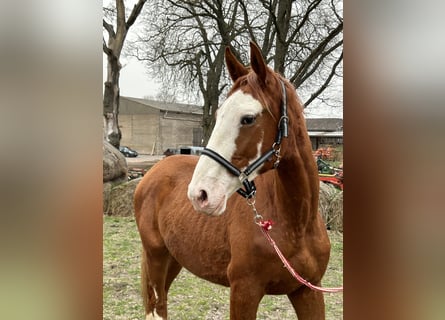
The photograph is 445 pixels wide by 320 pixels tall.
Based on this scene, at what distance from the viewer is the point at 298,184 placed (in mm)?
1400

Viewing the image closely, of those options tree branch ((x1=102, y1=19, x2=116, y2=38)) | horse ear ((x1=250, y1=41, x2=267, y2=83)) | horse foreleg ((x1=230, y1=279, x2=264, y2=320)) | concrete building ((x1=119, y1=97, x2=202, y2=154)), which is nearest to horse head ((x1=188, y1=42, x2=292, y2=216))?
horse ear ((x1=250, y1=41, x2=267, y2=83))

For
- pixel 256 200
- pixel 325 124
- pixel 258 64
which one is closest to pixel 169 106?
pixel 325 124

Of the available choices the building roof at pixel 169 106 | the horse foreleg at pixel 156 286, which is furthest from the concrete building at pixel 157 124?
the horse foreleg at pixel 156 286

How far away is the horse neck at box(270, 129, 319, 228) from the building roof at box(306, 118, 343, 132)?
1.08 m

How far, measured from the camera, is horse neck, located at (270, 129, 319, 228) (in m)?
1.38
